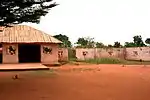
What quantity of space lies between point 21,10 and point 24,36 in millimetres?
14339

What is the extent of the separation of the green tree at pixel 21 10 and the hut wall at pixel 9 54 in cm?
1309

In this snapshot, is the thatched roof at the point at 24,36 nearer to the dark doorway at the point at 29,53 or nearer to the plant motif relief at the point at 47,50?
the plant motif relief at the point at 47,50

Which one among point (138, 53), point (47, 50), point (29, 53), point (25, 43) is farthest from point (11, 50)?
point (138, 53)

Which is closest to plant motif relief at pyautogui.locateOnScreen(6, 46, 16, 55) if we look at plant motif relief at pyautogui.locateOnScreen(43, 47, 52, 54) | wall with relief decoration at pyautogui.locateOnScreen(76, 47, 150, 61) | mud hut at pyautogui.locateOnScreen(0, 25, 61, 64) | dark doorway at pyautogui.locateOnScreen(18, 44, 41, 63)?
mud hut at pyautogui.locateOnScreen(0, 25, 61, 64)

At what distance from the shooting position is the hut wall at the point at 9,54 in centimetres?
2503

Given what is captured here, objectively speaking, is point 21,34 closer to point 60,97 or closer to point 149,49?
point 149,49

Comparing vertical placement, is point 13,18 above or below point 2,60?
above

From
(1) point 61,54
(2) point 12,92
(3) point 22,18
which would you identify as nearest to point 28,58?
(1) point 61,54

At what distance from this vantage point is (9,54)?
25141 mm

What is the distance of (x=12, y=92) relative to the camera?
373 inches

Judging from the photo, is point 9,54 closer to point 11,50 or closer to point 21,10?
point 11,50

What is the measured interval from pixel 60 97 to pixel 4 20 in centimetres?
459

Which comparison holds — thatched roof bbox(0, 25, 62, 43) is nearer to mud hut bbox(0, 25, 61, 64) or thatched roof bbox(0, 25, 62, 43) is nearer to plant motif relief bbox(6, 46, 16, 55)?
mud hut bbox(0, 25, 61, 64)

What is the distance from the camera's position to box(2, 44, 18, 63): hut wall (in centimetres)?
2503
